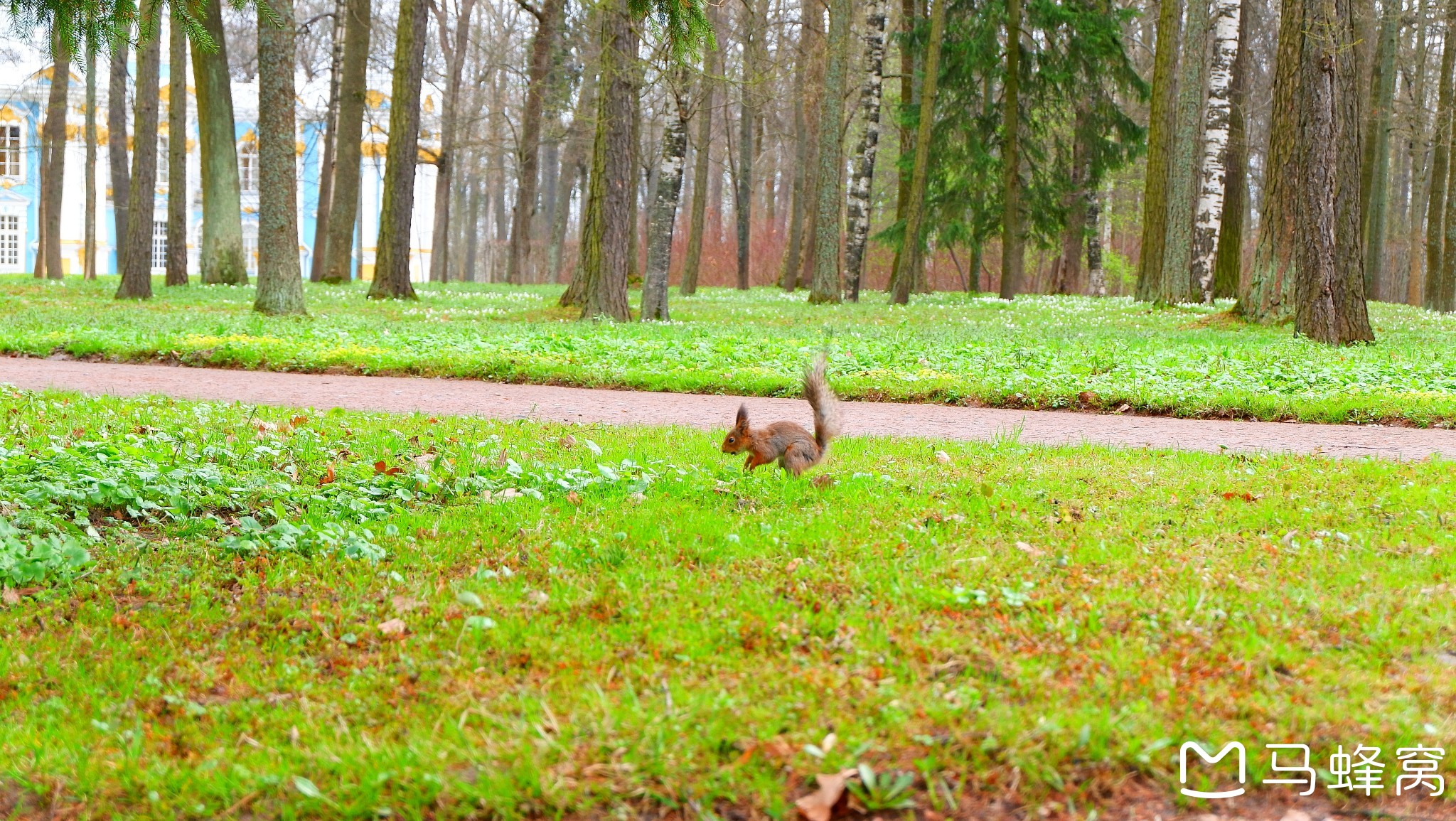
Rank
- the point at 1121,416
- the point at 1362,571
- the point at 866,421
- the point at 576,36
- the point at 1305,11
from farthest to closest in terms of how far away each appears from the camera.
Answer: the point at 576,36
the point at 1305,11
the point at 1121,416
the point at 866,421
the point at 1362,571

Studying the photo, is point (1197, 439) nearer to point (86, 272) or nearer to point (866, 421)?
point (866, 421)

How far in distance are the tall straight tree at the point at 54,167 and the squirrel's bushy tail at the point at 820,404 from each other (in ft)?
87.6

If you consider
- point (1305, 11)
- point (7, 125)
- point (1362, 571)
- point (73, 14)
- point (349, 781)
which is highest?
point (7, 125)

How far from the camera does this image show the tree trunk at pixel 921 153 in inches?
879

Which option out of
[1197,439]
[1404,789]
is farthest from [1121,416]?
[1404,789]

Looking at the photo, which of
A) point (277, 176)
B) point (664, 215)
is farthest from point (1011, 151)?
point (277, 176)

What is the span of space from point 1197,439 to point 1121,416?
54.8 inches

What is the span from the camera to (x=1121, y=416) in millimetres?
9141

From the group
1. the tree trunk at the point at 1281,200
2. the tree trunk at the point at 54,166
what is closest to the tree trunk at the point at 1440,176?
the tree trunk at the point at 1281,200

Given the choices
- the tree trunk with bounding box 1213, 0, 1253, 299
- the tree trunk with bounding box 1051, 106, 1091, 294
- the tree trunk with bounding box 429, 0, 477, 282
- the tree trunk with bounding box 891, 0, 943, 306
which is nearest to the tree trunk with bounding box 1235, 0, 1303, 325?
the tree trunk with bounding box 1213, 0, 1253, 299

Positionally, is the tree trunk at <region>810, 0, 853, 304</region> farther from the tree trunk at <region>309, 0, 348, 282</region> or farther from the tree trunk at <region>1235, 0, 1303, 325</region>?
the tree trunk at <region>309, 0, 348, 282</region>

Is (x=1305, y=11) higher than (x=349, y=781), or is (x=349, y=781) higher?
(x=1305, y=11)

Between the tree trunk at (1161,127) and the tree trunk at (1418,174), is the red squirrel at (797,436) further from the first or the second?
the tree trunk at (1418,174)

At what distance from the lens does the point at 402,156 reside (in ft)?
71.5
